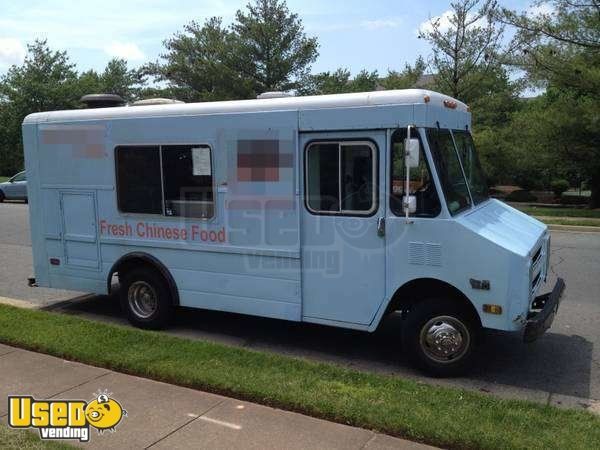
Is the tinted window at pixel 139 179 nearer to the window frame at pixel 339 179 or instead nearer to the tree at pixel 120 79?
the window frame at pixel 339 179

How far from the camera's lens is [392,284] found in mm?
5152

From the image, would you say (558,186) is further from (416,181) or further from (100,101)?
(416,181)

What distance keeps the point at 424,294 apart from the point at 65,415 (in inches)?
123

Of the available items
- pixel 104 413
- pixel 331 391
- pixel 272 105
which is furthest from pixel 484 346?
pixel 104 413

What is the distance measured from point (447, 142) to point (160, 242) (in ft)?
10.5

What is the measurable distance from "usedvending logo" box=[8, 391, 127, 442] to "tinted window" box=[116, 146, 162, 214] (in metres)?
2.43

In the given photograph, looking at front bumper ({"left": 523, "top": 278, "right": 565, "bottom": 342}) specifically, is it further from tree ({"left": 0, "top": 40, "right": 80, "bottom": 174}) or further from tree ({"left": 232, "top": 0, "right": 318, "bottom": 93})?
tree ({"left": 0, "top": 40, "right": 80, "bottom": 174})

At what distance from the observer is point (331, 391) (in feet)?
14.7

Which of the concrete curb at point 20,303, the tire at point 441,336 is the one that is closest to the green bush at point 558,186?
the tire at point 441,336

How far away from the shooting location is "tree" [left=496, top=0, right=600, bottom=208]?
1898cm

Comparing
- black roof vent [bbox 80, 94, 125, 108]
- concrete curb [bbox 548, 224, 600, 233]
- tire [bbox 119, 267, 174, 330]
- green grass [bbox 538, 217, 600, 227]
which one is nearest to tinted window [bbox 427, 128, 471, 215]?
tire [bbox 119, 267, 174, 330]

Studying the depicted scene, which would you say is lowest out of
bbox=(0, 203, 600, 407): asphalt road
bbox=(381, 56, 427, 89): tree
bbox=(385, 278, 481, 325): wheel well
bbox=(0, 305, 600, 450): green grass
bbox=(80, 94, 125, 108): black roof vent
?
bbox=(0, 203, 600, 407): asphalt road

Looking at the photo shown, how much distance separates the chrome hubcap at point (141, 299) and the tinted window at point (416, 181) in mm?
3163

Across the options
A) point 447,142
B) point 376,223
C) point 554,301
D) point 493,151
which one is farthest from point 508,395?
point 493,151
